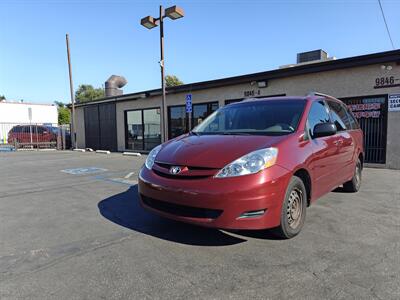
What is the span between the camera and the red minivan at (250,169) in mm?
3066

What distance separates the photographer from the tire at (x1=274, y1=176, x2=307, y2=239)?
3334 mm

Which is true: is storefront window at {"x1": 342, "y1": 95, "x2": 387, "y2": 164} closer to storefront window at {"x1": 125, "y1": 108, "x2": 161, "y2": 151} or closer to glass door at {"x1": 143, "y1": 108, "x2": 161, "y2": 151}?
glass door at {"x1": 143, "y1": 108, "x2": 161, "y2": 151}

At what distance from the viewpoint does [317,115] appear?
446 centimetres

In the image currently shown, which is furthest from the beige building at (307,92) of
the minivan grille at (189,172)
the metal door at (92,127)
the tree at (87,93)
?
the tree at (87,93)

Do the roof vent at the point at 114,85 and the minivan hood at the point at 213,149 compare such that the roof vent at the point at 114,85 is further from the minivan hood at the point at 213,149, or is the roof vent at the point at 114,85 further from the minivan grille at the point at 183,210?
the minivan grille at the point at 183,210

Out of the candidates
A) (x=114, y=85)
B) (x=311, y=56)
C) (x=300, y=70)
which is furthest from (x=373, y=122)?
(x=114, y=85)

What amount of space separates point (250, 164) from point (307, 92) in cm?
835

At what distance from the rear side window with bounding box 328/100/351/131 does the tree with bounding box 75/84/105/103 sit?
68918mm

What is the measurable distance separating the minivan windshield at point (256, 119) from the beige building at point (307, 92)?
6.26 meters

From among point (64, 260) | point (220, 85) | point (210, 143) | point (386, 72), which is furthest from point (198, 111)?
point (64, 260)

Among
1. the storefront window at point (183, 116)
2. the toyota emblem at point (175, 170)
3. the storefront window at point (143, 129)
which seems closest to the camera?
the toyota emblem at point (175, 170)

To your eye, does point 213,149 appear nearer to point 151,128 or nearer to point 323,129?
point 323,129

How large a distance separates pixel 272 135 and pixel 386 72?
738cm

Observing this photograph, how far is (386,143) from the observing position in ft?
30.2
